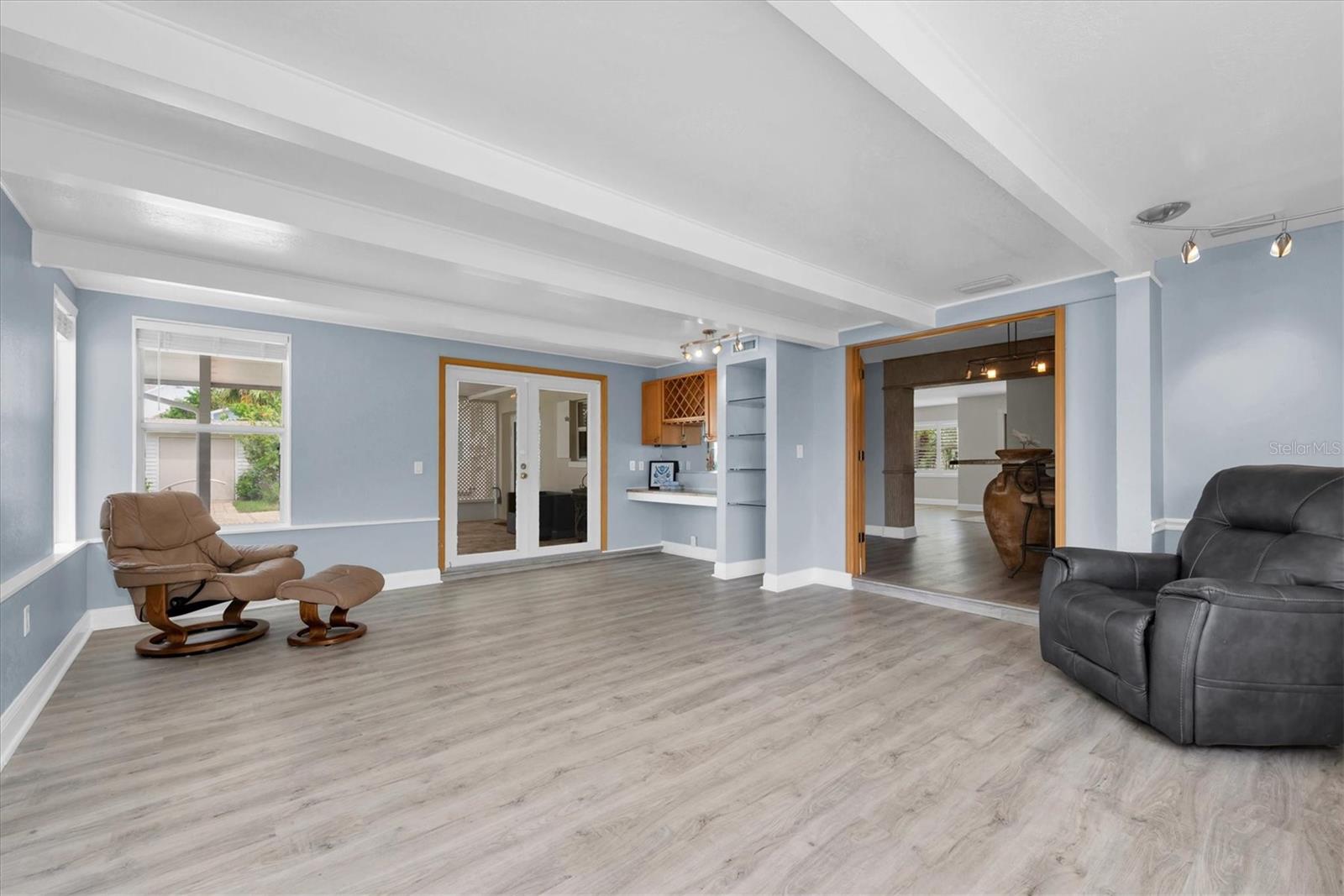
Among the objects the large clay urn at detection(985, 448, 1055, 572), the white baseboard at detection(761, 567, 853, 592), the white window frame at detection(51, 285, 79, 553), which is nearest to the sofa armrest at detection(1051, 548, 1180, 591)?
the large clay urn at detection(985, 448, 1055, 572)

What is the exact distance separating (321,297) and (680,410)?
3.96 metres

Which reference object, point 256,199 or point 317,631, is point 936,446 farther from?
point 256,199

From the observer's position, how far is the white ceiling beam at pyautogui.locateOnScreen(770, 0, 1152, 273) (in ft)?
5.23

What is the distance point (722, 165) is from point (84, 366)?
470 centimetres

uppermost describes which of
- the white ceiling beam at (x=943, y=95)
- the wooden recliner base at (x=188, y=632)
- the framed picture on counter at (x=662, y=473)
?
the white ceiling beam at (x=943, y=95)

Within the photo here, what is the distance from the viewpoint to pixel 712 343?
5871mm

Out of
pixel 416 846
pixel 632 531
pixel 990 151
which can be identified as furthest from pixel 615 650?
pixel 632 531

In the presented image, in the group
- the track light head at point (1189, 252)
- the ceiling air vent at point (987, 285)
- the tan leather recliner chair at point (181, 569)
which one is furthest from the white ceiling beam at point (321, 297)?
the track light head at point (1189, 252)

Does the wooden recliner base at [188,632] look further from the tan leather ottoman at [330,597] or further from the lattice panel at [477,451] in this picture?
the lattice panel at [477,451]

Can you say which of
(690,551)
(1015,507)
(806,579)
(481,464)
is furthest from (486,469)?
(1015,507)

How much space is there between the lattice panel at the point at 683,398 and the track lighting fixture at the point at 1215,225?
172 inches

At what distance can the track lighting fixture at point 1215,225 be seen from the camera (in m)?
3.01

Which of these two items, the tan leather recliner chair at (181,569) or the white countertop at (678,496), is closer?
the tan leather recliner chair at (181,569)

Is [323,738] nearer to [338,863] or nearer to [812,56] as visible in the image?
[338,863]
